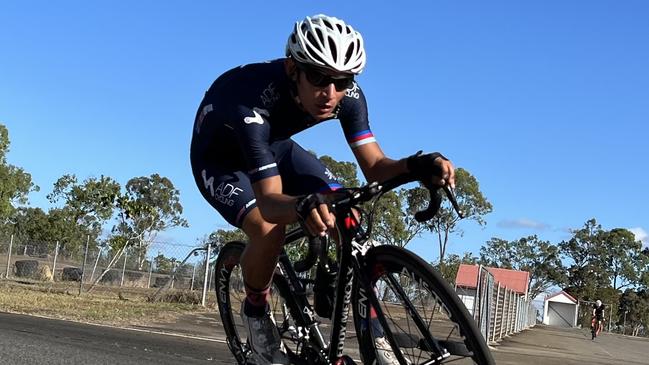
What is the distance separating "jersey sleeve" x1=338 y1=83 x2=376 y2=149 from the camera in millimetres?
3711

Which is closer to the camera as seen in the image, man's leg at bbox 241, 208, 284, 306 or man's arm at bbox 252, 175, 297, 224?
man's arm at bbox 252, 175, 297, 224

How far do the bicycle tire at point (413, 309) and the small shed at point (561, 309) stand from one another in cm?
8332

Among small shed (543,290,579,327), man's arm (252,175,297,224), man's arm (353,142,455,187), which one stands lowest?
small shed (543,290,579,327)

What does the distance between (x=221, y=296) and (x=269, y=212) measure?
1.63 m

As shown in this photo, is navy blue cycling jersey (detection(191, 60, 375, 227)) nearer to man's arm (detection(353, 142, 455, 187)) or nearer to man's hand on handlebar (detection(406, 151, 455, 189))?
man's arm (detection(353, 142, 455, 187))

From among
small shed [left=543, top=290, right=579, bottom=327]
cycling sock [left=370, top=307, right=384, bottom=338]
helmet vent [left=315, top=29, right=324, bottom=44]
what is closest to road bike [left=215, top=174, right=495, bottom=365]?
cycling sock [left=370, top=307, right=384, bottom=338]

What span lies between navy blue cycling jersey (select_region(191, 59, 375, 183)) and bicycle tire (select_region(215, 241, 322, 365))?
0.68m

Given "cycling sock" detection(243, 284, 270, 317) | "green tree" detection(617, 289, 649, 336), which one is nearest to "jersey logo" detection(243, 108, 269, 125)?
"cycling sock" detection(243, 284, 270, 317)

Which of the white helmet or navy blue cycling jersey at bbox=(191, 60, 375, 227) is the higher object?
the white helmet

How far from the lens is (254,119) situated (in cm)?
345

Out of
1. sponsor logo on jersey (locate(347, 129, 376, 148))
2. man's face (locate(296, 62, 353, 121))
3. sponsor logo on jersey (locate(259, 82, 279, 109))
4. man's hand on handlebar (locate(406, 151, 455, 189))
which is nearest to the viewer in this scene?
man's hand on handlebar (locate(406, 151, 455, 189))

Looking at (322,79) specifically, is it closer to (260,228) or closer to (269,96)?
(269,96)

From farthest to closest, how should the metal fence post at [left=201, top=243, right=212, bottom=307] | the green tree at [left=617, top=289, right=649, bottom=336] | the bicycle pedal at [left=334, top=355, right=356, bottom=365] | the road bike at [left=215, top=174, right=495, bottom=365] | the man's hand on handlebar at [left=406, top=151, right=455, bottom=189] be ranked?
the green tree at [left=617, top=289, right=649, bottom=336] → the metal fence post at [left=201, top=243, right=212, bottom=307] → the bicycle pedal at [left=334, top=355, right=356, bottom=365] → the man's hand on handlebar at [left=406, top=151, right=455, bottom=189] → the road bike at [left=215, top=174, right=495, bottom=365]

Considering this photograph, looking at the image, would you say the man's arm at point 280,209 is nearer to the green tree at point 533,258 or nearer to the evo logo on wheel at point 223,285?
the evo logo on wheel at point 223,285
